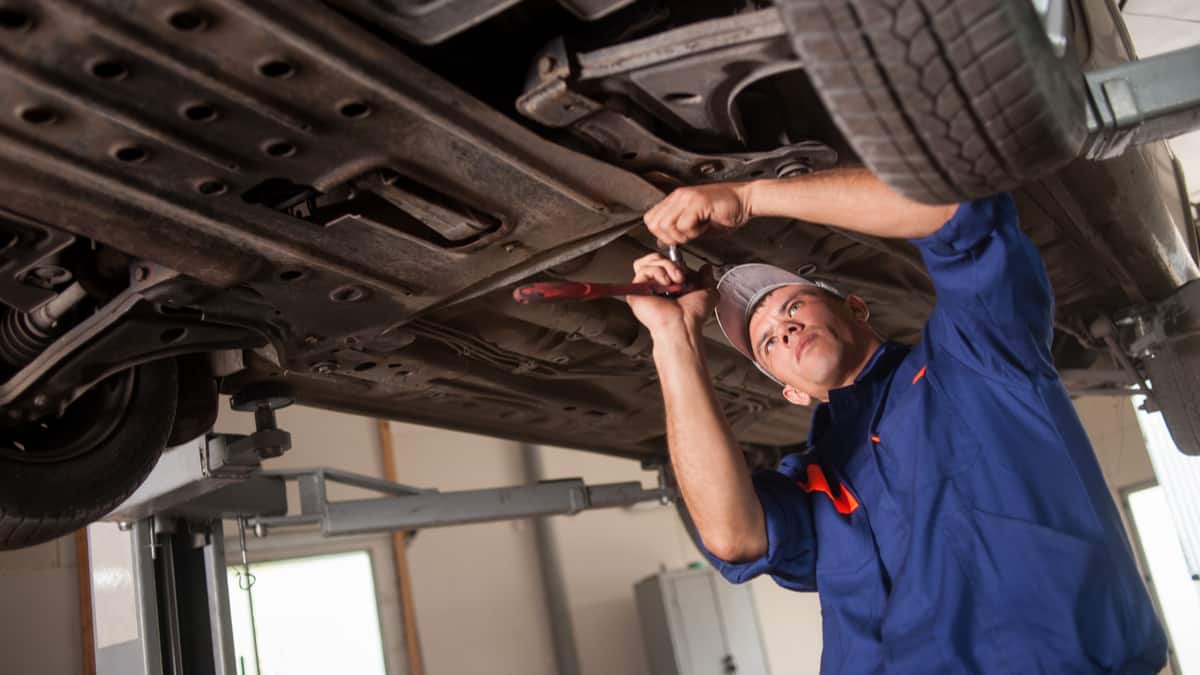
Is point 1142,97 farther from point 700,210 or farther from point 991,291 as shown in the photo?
point 700,210

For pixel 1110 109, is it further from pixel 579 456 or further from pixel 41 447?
pixel 579 456

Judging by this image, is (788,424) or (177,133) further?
(788,424)

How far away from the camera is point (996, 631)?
135 cm

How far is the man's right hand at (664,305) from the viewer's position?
1637 mm

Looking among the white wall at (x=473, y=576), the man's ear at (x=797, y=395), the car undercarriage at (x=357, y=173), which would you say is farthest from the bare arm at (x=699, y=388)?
the white wall at (x=473, y=576)

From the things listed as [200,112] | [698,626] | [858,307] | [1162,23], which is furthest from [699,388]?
[698,626]

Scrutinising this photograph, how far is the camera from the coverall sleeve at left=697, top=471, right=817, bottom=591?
1.69 meters

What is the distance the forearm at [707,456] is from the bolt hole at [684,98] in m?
0.39

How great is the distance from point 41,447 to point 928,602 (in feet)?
5.11

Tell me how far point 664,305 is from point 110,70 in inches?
34.7

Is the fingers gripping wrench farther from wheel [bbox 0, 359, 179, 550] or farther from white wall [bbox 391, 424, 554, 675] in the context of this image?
white wall [bbox 391, 424, 554, 675]

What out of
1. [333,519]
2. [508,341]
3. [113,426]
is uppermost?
[508,341]

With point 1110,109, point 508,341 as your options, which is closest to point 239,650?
point 508,341

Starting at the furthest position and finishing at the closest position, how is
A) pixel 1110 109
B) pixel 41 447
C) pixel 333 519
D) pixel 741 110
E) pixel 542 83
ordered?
pixel 333 519 < pixel 41 447 < pixel 741 110 < pixel 542 83 < pixel 1110 109
